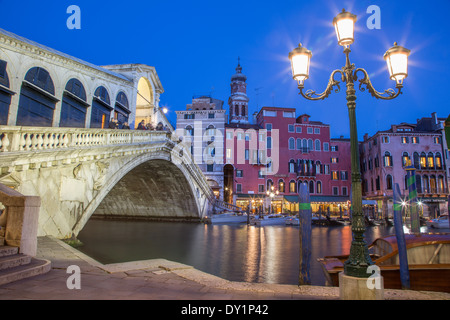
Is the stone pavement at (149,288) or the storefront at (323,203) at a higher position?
the storefront at (323,203)

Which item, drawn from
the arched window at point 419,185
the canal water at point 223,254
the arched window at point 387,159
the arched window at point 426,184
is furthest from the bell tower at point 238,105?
the canal water at point 223,254

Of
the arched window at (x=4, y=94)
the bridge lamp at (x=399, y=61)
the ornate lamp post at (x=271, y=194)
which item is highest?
the arched window at (x=4, y=94)

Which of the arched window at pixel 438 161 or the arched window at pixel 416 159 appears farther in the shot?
the arched window at pixel 438 161

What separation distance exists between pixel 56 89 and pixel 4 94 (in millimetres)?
2353

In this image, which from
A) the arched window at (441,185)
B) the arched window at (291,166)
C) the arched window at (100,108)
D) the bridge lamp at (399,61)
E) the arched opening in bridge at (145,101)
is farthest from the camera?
the arched window at (291,166)

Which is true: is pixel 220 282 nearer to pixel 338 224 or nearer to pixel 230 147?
pixel 338 224

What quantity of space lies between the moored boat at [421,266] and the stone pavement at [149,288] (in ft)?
6.30

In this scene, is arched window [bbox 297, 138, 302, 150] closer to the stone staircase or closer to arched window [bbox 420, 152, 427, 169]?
arched window [bbox 420, 152, 427, 169]

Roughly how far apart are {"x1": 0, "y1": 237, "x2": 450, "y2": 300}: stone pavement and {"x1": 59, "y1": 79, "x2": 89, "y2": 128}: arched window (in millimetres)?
8172

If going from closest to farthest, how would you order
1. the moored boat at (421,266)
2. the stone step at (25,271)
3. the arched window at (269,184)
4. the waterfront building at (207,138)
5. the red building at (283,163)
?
the stone step at (25,271)
the moored boat at (421,266)
the waterfront building at (207,138)
the red building at (283,163)
the arched window at (269,184)

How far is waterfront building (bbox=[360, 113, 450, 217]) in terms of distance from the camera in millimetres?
32312

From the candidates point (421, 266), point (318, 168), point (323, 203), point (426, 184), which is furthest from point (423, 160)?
point (421, 266)

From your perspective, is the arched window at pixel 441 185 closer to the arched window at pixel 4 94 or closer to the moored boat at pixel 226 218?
the moored boat at pixel 226 218

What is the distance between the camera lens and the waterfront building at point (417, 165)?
32.3 metres
